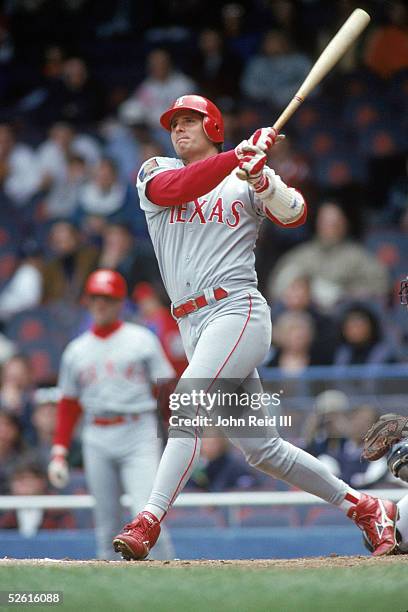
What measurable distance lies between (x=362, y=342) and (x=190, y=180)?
409 centimetres

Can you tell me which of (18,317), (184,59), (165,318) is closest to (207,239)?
(165,318)

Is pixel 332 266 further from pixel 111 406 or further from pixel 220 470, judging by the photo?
pixel 111 406

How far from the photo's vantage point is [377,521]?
4566 mm

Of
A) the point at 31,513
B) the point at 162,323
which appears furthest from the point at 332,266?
the point at 31,513

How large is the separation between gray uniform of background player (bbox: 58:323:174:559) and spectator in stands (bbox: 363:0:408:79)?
198 inches

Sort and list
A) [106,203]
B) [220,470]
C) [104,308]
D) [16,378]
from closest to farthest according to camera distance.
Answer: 1. [104,308]
2. [220,470]
3. [16,378]
4. [106,203]

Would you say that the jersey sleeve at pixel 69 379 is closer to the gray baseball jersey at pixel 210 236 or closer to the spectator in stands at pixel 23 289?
the gray baseball jersey at pixel 210 236

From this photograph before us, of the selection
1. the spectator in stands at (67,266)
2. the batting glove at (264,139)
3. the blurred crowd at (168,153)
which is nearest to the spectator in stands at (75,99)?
the blurred crowd at (168,153)

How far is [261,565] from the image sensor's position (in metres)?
4.07

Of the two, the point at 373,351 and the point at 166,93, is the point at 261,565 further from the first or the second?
the point at 166,93

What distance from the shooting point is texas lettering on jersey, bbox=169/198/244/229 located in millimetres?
4531

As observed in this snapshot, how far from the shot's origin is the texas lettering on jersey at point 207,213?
453 centimetres

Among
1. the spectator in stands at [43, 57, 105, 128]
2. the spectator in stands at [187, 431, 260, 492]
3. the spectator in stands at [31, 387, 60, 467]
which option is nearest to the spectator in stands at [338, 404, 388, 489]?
the spectator in stands at [187, 431, 260, 492]

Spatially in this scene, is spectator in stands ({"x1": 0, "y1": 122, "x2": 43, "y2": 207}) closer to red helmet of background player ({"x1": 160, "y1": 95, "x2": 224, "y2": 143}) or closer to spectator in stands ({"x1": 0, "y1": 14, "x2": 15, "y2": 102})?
spectator in stands ({"x1": 0, "y1": 14, "x2": 15, "y2": 102})
